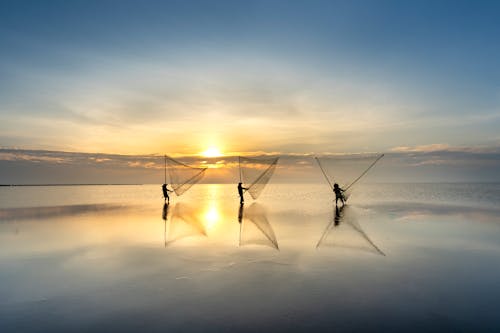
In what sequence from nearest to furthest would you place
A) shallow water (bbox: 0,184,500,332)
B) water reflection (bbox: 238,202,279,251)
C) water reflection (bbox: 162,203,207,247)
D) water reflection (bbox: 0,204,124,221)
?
1. shallow water (bbox: 0,184,500,332)
2. water reflection (bbox: 238,202,279,251)
3. water reflection (bbox: 162,203,207,247)
4. water reflection (bbox: 0,204,124,221)

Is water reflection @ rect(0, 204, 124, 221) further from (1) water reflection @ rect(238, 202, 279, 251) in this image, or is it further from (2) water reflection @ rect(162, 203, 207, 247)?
(1) water reflection @ rect(238, 202, 279, 251)

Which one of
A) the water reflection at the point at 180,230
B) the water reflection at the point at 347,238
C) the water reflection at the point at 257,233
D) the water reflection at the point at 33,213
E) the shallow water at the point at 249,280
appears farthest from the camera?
the water reflection at the point at 33,213

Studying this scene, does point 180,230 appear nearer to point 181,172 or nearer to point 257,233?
point 257,233

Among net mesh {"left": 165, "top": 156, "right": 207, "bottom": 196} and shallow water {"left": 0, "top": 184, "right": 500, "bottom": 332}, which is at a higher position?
net mesh {"left": 165, "top": 156, "right": 207, "bottom": 196}

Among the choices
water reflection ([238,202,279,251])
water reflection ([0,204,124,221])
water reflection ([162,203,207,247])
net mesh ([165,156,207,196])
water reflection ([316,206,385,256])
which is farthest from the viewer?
net mesh ([165,156,207,196])

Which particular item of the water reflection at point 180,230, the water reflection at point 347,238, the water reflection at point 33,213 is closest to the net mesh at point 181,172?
the water reflection at point 33,213

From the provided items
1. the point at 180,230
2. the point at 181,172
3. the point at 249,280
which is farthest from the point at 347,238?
the point at 181,172

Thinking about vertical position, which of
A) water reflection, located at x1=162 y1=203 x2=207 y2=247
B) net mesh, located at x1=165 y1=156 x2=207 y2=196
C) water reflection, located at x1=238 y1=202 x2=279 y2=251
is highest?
net mesh, located at x1=165 y1=156 x2=207 y2=196

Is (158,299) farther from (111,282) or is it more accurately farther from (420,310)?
(420,310)

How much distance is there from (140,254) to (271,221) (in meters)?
10.9

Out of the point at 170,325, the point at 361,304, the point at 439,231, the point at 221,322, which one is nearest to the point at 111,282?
the point at 170,325

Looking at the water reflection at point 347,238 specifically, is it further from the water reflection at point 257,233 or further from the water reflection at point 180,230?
the water reflection at point 180,230

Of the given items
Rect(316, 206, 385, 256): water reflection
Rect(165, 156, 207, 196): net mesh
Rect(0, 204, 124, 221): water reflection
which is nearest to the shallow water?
Rect(316, 206, 385, 256): water reflection

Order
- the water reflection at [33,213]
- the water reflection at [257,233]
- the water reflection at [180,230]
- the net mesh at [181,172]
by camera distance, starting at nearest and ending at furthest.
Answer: the water reflection at [257,233] < the water reflection at [180,230] < the water reflection at [33,213] < the net mesh at [181,172]
